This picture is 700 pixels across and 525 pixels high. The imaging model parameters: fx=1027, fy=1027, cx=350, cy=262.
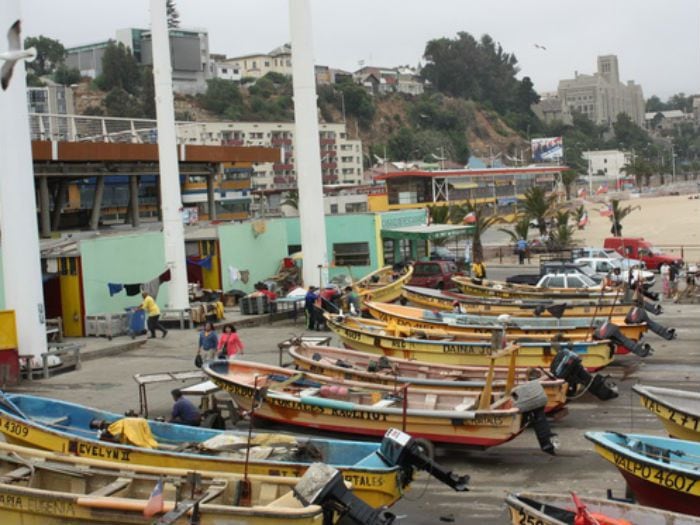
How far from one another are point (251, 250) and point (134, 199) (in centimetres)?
592

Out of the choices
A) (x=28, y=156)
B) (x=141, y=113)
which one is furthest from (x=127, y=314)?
(x=141, y=113)

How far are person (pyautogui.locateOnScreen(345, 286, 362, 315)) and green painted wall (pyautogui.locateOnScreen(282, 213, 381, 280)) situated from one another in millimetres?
8700

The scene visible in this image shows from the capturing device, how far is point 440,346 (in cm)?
2175

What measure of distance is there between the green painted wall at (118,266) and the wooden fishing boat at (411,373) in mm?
10003

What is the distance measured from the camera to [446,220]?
57.6m

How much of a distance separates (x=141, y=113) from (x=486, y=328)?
10132 centimetres

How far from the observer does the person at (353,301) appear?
27.6m

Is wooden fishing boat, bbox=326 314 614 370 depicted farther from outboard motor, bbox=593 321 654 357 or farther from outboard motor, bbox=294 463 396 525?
outboard motor, bbox=294 463 396 525

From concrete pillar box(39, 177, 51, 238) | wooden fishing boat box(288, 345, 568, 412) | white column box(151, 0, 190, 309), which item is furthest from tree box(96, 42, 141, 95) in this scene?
wooden fishing boat box(288, 345, 568, 412)

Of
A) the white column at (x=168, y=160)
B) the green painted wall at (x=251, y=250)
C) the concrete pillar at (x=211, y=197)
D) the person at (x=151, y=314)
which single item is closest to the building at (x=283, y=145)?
the concrete pillar at (x=211, y=197)

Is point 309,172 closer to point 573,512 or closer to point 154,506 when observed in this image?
point 154,506

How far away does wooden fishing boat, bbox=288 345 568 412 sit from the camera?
661 inches

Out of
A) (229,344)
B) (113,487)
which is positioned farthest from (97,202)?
(113,487)

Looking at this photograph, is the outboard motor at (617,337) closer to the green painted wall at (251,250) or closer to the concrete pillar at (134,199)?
the green painted wall at (251,250)
